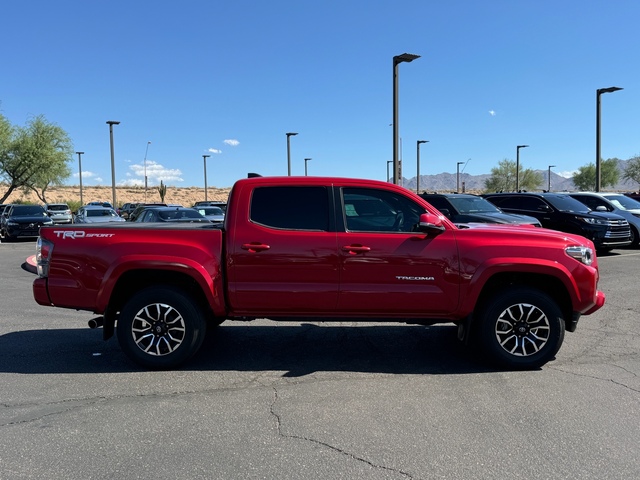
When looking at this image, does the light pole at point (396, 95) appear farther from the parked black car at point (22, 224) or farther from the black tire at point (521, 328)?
the parked black car at point (22, 224)

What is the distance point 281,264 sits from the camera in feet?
16.7

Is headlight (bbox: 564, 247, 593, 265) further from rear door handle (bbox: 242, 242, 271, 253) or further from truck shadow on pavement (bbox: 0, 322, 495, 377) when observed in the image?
rear door handle (bbox: 242, 242, 271, 253)

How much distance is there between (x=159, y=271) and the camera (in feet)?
17.3

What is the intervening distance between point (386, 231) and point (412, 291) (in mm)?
642

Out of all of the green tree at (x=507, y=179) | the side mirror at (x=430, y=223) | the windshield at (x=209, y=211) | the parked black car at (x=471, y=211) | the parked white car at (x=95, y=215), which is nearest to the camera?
the side mirror at (x=430, y=223)

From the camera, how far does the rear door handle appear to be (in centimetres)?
510

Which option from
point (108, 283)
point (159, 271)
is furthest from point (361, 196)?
point (108, 283)

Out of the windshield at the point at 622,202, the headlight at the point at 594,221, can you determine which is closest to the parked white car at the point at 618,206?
the windshield at the point at 622,202

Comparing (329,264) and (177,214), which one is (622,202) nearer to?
(177,214)

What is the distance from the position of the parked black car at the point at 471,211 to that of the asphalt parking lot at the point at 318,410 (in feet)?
21.1

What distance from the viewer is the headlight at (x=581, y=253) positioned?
5.13m

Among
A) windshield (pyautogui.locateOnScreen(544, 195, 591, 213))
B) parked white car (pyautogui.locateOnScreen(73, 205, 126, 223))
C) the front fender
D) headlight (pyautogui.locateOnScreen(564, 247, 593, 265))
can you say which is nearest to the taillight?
the front fender

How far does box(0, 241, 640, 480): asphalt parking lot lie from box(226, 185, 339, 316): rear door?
0.71 metres

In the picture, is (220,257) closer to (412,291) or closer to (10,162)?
(412,291)
